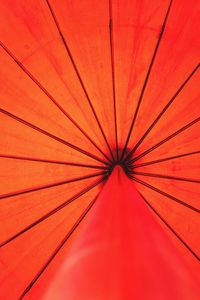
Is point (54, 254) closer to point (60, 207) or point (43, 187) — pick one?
point (60, 207)

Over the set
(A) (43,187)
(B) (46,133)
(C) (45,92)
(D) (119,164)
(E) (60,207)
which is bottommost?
(E) (60,207)

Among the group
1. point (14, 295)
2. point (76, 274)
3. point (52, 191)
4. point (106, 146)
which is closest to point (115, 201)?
point (76, 274)

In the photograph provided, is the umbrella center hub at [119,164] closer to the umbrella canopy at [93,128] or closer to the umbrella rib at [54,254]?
the umbrella canopy at [93,128]

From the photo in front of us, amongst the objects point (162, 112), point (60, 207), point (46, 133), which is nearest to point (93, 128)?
point (46, 133)

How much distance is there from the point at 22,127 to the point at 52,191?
0.55 m

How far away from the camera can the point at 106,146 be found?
223cm

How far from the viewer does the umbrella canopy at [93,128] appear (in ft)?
5.74

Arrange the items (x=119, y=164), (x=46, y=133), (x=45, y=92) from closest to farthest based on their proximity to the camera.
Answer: (x=45, y=92)
(x=46, y=133)
(x=119, y=164)

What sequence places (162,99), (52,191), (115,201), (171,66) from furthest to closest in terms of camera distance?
(52,191) < (162,99) < (171,66) < (115,201)

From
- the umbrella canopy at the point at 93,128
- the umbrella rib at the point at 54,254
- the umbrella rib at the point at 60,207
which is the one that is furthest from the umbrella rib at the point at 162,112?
the umbrella rib at the point at 54,254

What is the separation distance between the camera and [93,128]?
7.13 ft

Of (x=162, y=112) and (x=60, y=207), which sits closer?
(x=162, y=112)

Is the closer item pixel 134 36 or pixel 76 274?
pixel 76 274

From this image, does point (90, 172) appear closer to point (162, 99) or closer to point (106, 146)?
point (106, 146)
